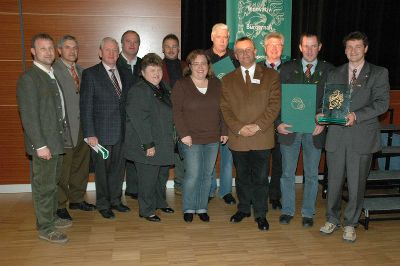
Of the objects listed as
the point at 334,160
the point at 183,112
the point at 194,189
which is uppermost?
the point at 183,112

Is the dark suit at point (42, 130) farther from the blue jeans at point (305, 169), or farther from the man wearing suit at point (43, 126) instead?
the blue jeans at point (305, 169)

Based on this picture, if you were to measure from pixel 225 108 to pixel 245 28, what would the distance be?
189 cm

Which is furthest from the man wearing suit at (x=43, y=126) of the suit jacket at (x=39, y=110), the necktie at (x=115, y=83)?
the necktie at (x=115, y=83)

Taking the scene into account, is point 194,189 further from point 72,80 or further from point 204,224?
point 72,80

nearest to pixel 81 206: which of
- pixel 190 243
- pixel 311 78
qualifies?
pixel 190 243

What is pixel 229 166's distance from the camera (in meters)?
4.26

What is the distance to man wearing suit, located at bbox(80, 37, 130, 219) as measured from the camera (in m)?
3.58

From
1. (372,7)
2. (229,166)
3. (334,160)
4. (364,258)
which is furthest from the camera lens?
(372,7)

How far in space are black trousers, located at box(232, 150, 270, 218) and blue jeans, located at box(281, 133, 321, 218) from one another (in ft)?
0.66

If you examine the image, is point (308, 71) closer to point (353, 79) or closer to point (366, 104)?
point (353, 79)

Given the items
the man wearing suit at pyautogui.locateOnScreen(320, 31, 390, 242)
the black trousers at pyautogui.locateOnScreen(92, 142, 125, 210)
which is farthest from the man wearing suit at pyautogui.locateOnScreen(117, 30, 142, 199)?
the man wearing suit at pyautogui.locateOnScreen(320, 31, 390, 242)

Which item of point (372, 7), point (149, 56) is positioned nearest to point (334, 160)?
point (149, 56)

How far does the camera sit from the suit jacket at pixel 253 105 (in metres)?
3.36

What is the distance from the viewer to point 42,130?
3.09m
